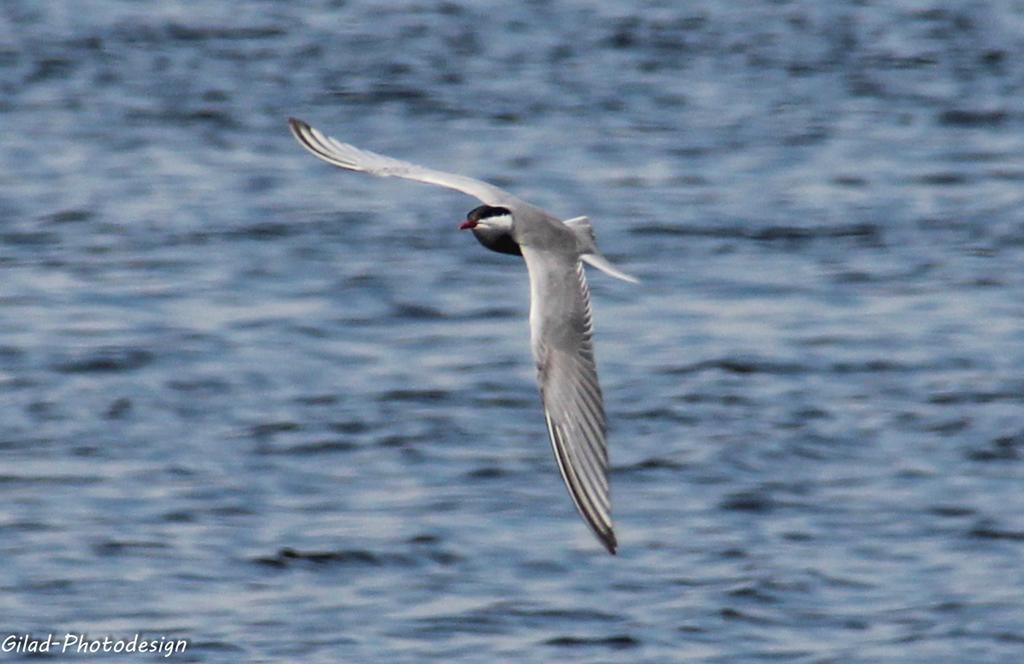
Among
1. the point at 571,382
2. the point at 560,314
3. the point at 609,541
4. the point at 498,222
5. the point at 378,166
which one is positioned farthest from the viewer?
the point at 378,166

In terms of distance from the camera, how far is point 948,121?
16406mm

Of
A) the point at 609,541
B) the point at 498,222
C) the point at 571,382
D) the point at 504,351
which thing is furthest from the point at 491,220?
the point at 504,351

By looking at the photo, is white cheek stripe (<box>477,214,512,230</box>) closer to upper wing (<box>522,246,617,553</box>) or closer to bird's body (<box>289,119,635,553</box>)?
bird's body (<box>289,119,635,553</box>)

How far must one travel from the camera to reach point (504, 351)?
11.1 meters

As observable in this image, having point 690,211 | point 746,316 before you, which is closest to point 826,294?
point 746,316

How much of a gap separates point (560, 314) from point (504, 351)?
464 cm

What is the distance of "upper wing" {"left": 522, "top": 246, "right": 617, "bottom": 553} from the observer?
5926 mm

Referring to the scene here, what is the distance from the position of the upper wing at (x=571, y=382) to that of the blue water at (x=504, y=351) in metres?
1.65

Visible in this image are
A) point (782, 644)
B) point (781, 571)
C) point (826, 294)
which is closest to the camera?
point (782, 644)

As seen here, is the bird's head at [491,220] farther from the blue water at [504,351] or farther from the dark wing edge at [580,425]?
the blue water at [504,351]

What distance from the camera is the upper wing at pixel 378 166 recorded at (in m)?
7.35

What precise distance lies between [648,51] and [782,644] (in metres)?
11.7

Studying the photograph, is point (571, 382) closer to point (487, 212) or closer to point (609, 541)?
point (609, 541)

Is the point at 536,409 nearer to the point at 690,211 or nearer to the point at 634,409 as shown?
the point at 634,409
